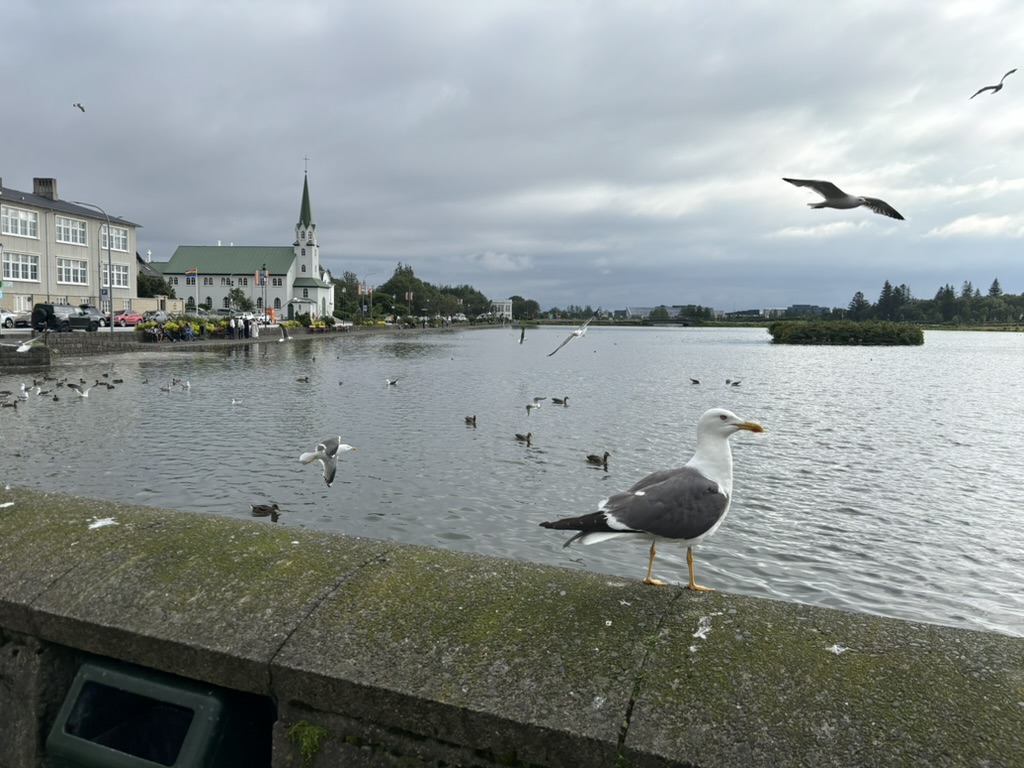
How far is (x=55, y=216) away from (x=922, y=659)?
8628 centimetres

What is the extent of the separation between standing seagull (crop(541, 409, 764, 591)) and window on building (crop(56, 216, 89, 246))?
3340 inches

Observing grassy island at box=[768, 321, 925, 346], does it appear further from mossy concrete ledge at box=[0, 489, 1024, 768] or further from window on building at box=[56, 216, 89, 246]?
mossy concrete ledge at box=[0, 489, 1024, 768]

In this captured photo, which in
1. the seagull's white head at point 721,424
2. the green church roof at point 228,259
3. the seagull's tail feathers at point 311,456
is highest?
the green church roof at point 228,259

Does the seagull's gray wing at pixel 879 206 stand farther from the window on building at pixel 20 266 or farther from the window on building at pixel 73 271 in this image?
the window on building at pixel 73 271

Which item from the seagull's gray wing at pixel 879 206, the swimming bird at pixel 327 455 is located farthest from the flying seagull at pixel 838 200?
the swimming bird at pixel 327 455

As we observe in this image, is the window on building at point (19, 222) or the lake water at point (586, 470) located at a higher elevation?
the window on building at point (19, 222)

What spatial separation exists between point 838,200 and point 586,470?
9.50 meters

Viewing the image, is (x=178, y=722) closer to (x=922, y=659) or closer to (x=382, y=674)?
(x=382, y=674)

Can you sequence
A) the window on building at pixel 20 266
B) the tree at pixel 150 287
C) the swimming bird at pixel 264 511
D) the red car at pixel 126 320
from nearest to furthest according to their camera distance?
1. the swimming bird at pixel 264 511
2. the window on building at pixel 20 266
3. the red car at pixel 126 320
4. the tree at pixel 150 287

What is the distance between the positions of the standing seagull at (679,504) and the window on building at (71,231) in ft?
278

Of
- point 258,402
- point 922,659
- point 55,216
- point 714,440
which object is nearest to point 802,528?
point 714,440

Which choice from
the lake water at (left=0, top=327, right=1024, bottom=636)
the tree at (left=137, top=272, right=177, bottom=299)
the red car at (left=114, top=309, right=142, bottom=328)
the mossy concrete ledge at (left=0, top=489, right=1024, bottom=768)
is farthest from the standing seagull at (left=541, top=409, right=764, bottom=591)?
the tree at (left=137, top=272, right=177, bottom=299)

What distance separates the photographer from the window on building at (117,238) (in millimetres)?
79188

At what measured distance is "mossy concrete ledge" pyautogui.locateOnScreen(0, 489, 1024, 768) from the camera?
83.4 inches
